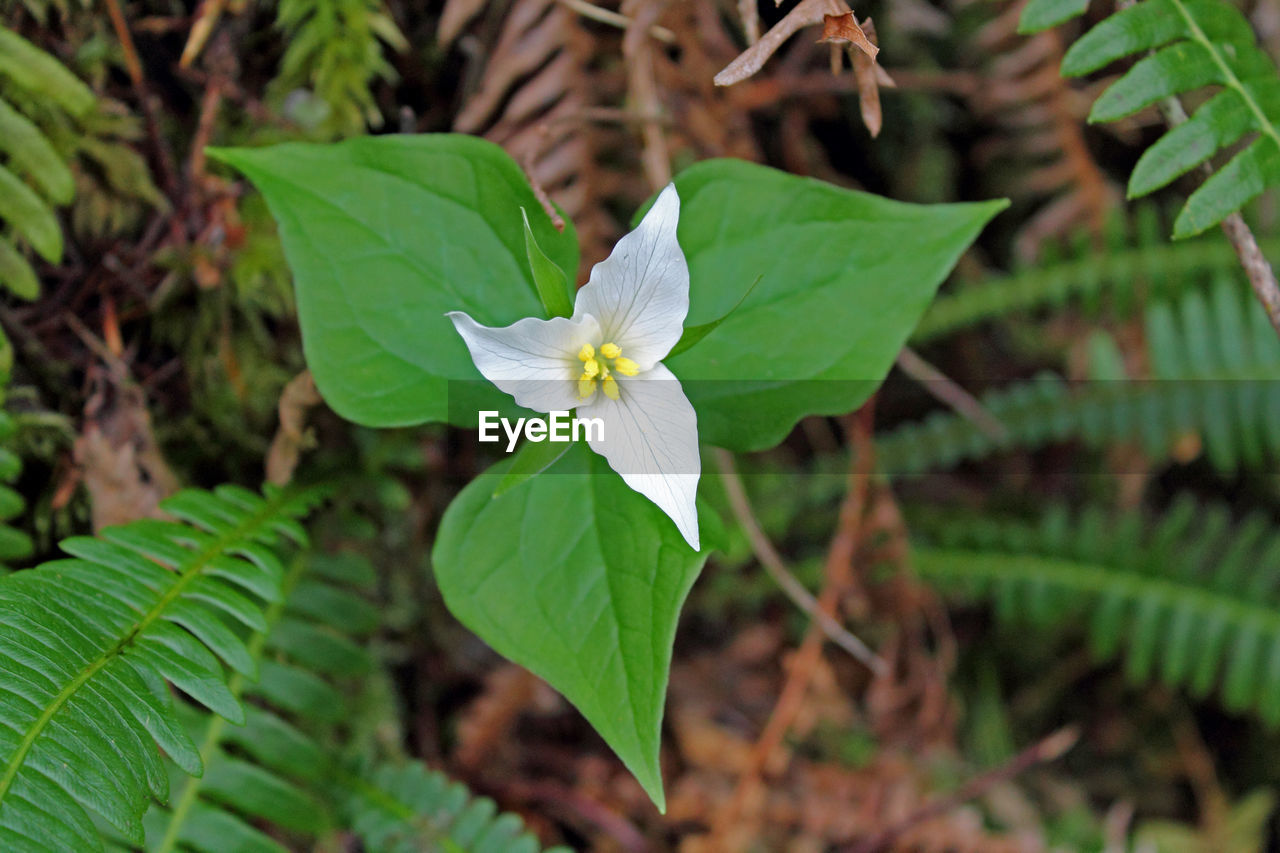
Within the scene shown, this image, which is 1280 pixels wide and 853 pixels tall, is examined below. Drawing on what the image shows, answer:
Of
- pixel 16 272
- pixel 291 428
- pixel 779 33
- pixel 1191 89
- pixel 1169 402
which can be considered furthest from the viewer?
pixel 1169 402

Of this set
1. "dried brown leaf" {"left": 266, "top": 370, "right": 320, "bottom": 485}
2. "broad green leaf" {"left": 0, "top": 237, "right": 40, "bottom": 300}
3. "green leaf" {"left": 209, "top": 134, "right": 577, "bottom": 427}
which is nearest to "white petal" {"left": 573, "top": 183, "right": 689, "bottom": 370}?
"green leaf" {"left": 209, "top": 134, "right": 577, "bottom": 427}

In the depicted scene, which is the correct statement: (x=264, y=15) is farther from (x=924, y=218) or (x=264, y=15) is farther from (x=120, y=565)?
(x=924, y=218)

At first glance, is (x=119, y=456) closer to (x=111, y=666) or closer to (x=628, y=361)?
(x=111, y=666)

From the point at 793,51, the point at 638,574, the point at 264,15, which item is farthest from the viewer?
the point at 793,51

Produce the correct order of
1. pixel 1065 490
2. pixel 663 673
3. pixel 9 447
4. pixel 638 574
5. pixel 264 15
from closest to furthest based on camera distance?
pixel 663 673, pixel 638 574, pixel 9 447, pixel 264 15, pixel 1065 490

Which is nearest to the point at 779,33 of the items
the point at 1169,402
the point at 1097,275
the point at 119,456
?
the point at 119,456

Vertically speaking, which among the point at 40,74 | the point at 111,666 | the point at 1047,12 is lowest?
the point at 111,666

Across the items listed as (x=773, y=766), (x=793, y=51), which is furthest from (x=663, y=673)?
(x=793, y=51)
